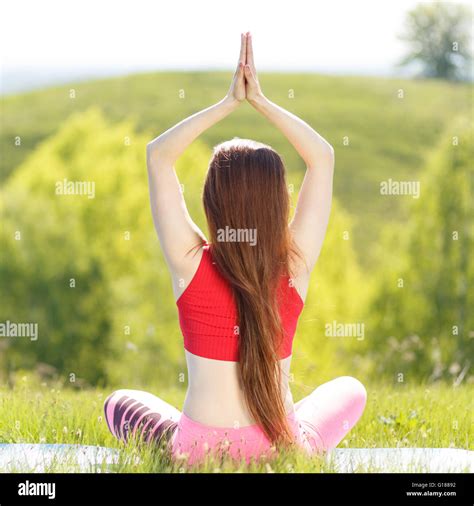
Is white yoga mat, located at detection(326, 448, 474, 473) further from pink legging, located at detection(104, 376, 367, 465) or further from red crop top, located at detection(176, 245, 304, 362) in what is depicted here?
red crop top, located at detection(176, 245, 304, 362)

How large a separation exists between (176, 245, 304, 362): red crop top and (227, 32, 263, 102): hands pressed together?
2.37ft

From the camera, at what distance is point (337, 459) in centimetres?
337

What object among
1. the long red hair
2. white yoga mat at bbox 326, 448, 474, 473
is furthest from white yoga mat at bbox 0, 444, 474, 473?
the long red hair

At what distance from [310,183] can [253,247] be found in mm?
431

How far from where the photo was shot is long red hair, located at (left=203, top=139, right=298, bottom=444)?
126 inches

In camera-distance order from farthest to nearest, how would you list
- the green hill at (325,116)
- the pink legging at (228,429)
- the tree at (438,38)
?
the green hill at (325,116), the tree at (438,38), the pink legging at (228,429)

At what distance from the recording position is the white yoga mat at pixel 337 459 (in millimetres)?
3166

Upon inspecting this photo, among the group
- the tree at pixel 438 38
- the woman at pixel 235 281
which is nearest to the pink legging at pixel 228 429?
the woman at pixel 235 281

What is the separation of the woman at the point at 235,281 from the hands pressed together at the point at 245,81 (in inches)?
0.8

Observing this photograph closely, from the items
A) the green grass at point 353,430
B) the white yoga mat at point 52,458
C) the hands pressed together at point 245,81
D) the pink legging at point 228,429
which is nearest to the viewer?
the white yoga mat at point 52,458

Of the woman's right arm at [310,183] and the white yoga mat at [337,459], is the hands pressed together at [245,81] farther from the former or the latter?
the white yoga mat at [337,459]

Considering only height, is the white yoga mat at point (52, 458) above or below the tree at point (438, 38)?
below
